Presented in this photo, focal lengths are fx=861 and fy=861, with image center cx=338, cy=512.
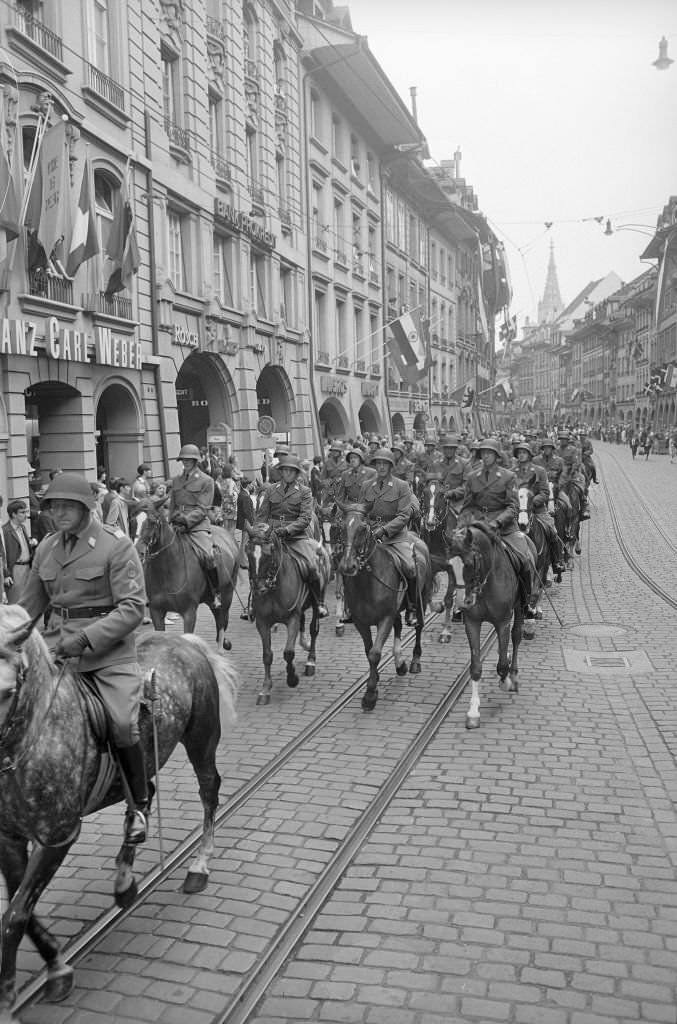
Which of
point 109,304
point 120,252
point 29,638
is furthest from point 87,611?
point 109,304

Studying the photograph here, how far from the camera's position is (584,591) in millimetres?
15055

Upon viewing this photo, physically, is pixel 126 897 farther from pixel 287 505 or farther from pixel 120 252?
pixel 120 252

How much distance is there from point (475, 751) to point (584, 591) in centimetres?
811

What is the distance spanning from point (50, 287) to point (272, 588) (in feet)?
35.2

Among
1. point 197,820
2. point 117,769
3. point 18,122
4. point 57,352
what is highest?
point 18,122

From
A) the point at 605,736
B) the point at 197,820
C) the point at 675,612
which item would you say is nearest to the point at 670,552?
the point at 675,612

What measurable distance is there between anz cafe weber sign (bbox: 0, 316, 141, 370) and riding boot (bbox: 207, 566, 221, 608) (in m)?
7.46

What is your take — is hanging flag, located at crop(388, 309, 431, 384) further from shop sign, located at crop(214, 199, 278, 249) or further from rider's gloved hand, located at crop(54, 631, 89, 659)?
rider's gloved hand, located at crop(54, 631, 89, 659)

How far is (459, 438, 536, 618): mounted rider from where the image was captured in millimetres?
Result: 9883

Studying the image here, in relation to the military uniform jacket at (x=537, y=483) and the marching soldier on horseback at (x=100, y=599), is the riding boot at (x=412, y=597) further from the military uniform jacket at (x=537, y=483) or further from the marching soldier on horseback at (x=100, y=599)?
the marching soldier on horseback at (x=100, y=599)

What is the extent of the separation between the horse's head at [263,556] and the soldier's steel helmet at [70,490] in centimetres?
491

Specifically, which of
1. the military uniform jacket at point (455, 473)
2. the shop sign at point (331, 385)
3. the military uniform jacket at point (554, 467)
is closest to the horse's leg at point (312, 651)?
the military uniform jacket at point (455, 473)

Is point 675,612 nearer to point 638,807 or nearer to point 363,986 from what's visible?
point 638,807

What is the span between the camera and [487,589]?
9.12 m
